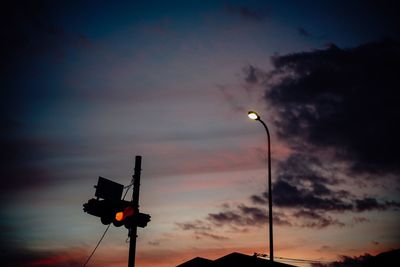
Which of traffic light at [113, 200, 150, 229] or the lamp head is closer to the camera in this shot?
traffic light at [113, 200, 150, 229]

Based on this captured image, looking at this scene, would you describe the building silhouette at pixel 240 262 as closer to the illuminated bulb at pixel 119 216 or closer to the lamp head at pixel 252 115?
the lamp head at pixel 252 115

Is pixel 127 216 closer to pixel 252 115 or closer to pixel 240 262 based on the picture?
pixel 252 115

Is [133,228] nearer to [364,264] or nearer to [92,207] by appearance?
[92,207]

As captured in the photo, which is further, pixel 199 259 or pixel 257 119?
pixel 199 259

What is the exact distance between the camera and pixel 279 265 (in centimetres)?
2309

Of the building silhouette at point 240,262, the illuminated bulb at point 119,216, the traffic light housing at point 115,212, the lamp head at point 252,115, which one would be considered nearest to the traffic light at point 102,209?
the traffic light housing at point 115,212

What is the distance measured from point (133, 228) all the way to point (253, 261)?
17.2 metres

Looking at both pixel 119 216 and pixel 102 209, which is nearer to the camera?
pixel 102 209

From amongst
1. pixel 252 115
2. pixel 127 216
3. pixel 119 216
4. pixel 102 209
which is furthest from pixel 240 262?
pixel 102 209

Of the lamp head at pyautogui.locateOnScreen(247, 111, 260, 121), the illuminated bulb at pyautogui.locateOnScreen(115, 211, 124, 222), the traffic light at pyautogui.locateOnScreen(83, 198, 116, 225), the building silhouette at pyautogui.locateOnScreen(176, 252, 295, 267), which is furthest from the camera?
the building silhouette at pyautogui.locateOnScreen(176, 252, 295, 267)

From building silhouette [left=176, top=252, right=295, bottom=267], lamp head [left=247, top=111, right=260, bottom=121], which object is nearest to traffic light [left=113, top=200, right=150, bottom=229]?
lamp head [left=247, top=111, right=260, bottom=121]

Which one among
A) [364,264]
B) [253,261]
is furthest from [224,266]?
[364,264]

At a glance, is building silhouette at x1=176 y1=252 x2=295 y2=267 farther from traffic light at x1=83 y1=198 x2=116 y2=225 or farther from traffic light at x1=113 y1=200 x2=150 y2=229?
traffic light at x1=83 y1=198 x2=116 y2=225

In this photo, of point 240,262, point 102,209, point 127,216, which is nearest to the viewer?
point 102,209
